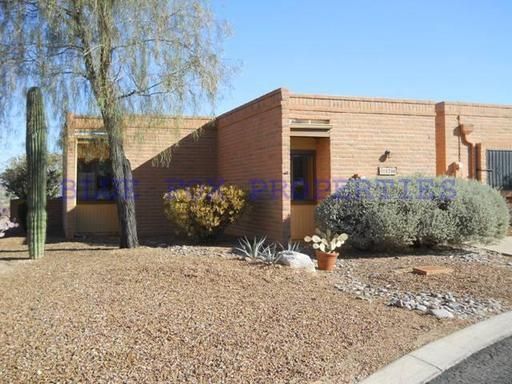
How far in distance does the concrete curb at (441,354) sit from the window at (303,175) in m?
7.07

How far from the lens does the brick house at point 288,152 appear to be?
11.4 metres

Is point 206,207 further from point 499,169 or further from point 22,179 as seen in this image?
point 22,179

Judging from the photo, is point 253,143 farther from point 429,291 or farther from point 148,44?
point 429,291

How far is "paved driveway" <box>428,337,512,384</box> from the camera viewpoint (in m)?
3.95

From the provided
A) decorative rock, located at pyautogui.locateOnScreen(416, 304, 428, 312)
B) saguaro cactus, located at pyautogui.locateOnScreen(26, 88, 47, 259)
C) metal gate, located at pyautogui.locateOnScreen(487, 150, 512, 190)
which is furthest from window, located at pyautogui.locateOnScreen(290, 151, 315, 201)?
decorative rock, located at pyautogui.locateOnScreen(416, 304, 428, 312)

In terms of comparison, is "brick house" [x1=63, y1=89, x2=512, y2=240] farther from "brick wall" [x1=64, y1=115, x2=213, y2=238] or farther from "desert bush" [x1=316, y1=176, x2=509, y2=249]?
"desert bush" [x1=316, y1=176, x2=509, y2=249]

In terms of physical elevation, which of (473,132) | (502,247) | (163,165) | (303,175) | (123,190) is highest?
(473,132)

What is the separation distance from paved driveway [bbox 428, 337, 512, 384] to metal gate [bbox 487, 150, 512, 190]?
990 centimetres

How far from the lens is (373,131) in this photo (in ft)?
39.6

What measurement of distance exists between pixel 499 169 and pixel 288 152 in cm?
676

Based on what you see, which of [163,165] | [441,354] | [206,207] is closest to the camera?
[441,354]

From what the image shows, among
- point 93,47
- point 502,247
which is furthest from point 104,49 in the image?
point 502,247

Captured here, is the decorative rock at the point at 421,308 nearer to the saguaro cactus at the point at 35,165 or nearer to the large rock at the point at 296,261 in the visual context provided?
the large rock at the point at 296,261

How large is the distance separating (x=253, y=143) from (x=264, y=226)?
2236mm
